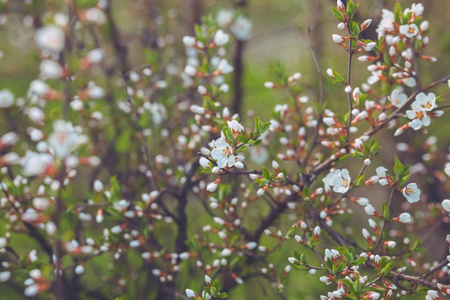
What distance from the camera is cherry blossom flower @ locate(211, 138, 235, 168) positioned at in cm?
157

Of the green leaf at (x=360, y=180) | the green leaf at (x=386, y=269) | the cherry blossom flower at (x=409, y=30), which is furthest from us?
the cherry blossom flower at (x=409, y=30)

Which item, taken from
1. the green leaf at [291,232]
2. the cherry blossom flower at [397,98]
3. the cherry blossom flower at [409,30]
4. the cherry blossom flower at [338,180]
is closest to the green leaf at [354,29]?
the cherry blossom flower at [409,30]

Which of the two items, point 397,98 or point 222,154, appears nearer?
point 222,154

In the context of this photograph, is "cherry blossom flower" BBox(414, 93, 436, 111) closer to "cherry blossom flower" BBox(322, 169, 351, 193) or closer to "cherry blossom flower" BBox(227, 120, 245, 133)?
"cherry blossom flower" BBox(322, 169, 351, 193)

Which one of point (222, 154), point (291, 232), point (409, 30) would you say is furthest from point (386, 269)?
point (409, 30)

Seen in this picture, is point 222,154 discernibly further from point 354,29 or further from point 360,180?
point 354,29

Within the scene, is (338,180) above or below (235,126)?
below

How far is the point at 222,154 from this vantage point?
159cm

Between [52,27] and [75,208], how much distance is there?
3.32 ft

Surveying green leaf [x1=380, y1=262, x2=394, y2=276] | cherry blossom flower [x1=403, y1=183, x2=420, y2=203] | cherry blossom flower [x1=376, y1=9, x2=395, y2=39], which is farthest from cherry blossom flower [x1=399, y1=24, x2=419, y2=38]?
green leaf [x1=380, y1=262, x2=394, y2=276]

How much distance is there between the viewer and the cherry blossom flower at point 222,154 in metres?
1.57

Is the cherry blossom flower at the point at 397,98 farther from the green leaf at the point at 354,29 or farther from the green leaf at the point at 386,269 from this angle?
the green leaf at the point at 386,269

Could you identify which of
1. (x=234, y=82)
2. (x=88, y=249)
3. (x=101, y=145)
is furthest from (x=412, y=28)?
(x=101, y=145)

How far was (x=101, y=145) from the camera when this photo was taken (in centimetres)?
318
